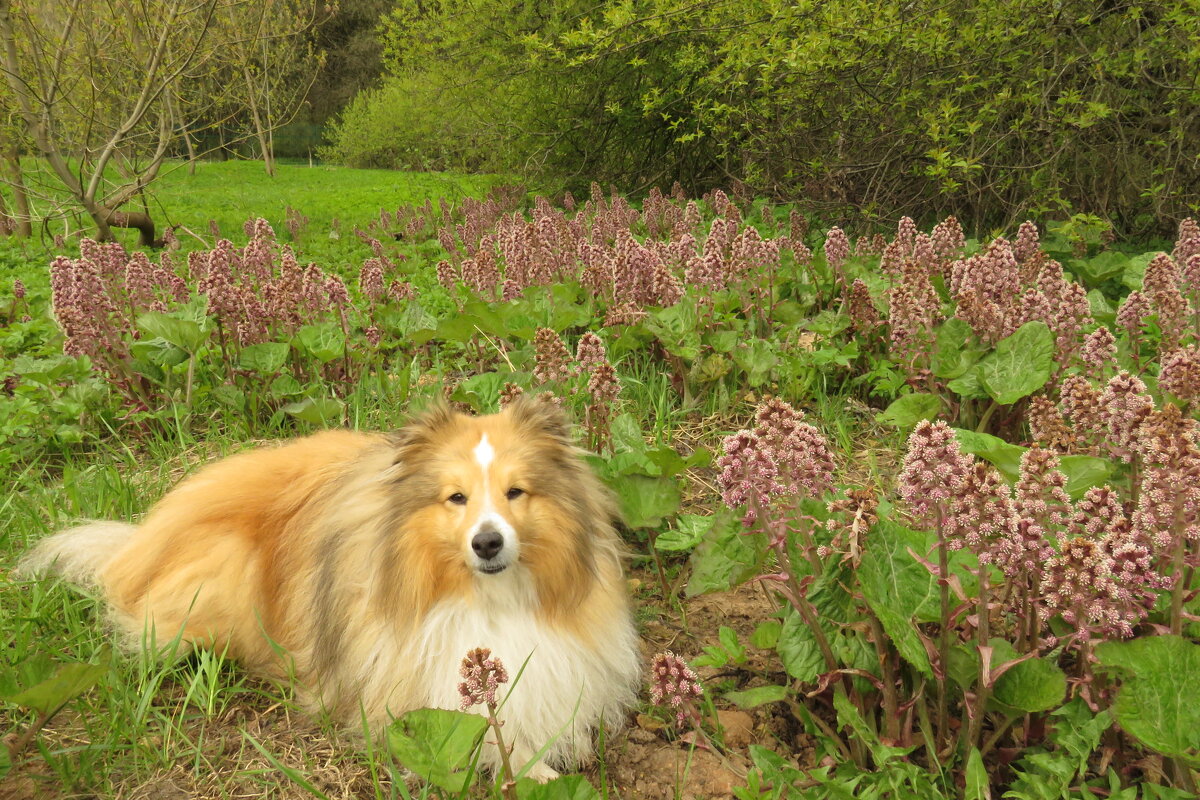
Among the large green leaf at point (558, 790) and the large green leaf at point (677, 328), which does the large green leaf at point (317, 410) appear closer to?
the large green leaf at point (677, 328)

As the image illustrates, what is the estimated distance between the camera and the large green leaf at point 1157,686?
1.69 meters

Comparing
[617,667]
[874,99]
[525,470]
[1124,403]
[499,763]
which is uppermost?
[874,99]

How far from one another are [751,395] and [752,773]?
265cm

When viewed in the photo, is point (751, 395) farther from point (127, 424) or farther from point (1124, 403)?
point (127, 424)

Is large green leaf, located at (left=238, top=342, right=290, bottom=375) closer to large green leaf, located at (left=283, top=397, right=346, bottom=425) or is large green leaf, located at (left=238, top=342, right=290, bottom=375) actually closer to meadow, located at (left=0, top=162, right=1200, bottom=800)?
meadow, located at (left=0, top=162, right=1200, bottom=800)

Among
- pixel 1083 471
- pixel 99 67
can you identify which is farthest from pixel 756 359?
pixel 99 67

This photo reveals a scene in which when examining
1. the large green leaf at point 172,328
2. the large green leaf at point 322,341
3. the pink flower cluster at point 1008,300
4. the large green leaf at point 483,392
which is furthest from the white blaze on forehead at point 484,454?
the pink flower cluster at point 1008,300

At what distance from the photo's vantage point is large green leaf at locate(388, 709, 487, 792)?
1.89 metres

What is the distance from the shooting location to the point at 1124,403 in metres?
2.17

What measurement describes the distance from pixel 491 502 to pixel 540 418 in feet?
1.27

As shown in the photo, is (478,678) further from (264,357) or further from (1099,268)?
(1099,268)

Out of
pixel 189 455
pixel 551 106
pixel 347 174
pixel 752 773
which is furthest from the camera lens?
pixel 347 174

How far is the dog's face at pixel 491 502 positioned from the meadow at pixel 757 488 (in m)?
0.45

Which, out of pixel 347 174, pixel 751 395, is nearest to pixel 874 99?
pixel 751 395
